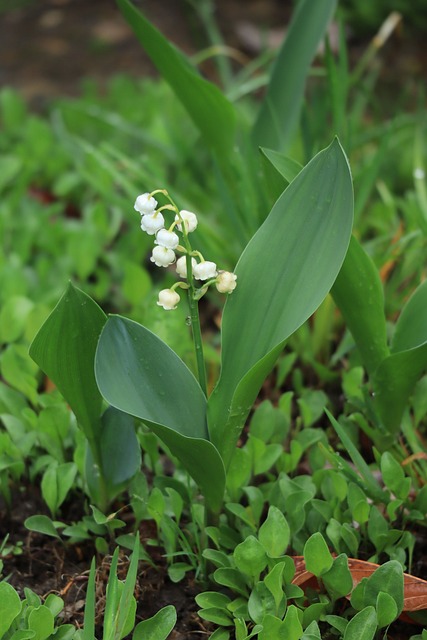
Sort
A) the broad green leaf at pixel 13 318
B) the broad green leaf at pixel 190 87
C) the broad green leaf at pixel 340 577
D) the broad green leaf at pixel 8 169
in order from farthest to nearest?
the broad green leaf at pixel 8 169, the broad green leaf at pixel 13 318, the broad green leaf at pixel 190 87, the broad green leaf at pixel 340 577

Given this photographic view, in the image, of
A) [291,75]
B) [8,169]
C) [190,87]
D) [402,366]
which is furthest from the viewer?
[8,169]

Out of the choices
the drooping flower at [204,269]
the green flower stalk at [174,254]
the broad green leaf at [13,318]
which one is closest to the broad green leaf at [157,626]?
the green flower stalk at [174,254]

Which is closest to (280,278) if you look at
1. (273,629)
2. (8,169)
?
(273,629)

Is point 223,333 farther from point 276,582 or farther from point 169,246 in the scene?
point 276,582

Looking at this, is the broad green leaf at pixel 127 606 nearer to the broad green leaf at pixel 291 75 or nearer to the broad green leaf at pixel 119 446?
the broad green leaf at pixel 119 446

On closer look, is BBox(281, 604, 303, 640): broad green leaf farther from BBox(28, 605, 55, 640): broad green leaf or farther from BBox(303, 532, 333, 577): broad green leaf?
BBox(28, 605, 55, 640): broad green leaf

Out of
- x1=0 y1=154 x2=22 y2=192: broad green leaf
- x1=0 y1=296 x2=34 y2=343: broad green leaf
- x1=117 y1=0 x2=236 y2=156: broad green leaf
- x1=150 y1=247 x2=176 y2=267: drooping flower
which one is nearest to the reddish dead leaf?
x1=150 y1=247 x2=176 y2=267: drooping flower
